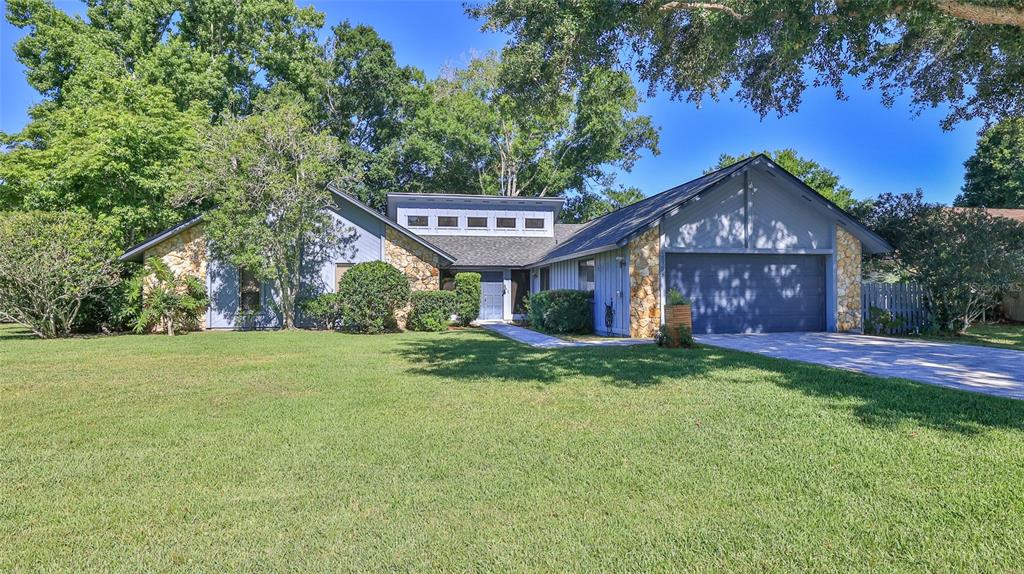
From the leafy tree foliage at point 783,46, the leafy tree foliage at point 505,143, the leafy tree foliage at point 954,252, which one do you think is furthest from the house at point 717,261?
the leafy tree foliage at point 505,143

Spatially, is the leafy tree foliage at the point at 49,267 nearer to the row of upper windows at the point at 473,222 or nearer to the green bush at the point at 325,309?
the green bush at the point at 325,309

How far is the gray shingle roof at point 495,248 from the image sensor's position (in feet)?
64.1

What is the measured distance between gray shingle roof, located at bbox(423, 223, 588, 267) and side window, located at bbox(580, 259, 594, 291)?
390 cm

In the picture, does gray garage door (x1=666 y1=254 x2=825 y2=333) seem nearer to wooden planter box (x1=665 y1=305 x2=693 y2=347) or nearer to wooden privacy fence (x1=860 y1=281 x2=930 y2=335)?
wooden privacy fence (x1=860 y1=281 x2=930 y2=335)

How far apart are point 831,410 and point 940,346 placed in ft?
24.6

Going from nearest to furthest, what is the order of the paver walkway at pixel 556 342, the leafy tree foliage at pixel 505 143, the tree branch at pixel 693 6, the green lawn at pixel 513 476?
the green lawn at pixel 513 476
the tree branch at pixel 693 6
the paver walkway at pixel 556 342
the leafy tree foliage at pixel 505 143

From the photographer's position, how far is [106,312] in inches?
588

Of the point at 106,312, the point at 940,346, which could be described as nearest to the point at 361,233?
the point at 106,312

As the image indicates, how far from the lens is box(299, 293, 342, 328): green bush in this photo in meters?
15.7

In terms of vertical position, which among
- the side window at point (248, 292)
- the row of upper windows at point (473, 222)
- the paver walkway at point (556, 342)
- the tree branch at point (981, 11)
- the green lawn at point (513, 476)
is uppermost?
the tree branch at point (981, 11)

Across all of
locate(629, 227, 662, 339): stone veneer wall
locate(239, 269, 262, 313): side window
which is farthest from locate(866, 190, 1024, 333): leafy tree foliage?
locate(239, 269, 262, 313): side window

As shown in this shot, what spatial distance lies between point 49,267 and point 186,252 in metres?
3.82

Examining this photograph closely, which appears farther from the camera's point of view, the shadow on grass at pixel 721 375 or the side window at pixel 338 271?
the side window at pixel 338 271

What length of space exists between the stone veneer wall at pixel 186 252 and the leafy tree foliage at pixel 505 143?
14275 millimetres
